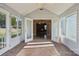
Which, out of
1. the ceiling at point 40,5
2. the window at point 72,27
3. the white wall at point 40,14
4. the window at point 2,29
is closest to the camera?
the window at point 2,29

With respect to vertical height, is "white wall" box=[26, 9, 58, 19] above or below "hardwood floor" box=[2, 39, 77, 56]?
above

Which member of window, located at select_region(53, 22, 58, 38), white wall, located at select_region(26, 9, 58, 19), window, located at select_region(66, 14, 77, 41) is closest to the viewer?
window, located at select_region(66, 14, 77, 41)

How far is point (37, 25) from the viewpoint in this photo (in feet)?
60.5

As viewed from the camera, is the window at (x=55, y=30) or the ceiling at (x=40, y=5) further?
the window at (x=55, y=30)

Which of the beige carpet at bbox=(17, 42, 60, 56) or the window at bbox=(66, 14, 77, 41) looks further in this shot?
the window at bbox=(66, 14, 77, 41)

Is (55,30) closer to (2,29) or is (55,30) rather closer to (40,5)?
(40,5)

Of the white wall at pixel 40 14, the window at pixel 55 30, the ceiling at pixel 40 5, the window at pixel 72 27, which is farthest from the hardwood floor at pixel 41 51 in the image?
the white wall at pixel 40 14

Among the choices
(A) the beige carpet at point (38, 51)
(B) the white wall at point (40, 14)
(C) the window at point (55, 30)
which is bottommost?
(A) the beige carpet at point (38, 51)

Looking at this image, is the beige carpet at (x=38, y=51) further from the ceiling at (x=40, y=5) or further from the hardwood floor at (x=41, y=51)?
the ceiling at (x=40, y=5)

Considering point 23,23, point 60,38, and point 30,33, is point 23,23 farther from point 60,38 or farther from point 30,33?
point 60,38

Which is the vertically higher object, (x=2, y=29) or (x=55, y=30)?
(x=2, y=29)

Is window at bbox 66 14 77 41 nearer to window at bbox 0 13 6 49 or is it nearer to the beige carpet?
the beige carpet

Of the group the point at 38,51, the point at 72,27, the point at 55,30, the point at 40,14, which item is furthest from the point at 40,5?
the point at 38,51

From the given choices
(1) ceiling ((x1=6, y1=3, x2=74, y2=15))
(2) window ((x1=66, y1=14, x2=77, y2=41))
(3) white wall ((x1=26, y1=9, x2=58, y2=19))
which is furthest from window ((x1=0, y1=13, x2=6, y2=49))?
(3) white wall ((x1=26, y1=9, x2=58, y2=19))
